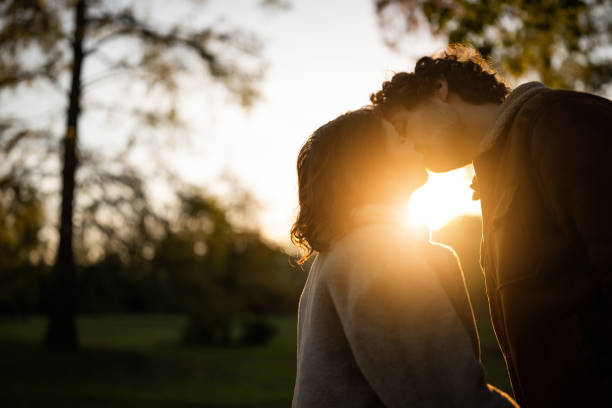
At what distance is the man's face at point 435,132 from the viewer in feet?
7.39

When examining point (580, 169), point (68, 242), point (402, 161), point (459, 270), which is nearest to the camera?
point (580, 169)

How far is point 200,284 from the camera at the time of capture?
13969 millimetres

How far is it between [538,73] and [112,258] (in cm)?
953

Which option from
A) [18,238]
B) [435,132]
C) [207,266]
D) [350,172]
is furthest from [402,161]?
[207,266]

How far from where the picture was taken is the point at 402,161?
1.98m

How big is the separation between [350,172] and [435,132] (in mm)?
579

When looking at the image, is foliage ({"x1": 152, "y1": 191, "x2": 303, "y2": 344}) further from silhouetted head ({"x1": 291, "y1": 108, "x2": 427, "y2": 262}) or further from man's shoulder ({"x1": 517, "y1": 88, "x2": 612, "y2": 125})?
man's shoulder ({"x1": 517, "y1": 88, "x2": 612, "y2": 125})

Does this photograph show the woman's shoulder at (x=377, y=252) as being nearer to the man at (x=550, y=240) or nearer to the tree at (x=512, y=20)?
the man at (x=550, y=240)

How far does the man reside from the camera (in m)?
1.55

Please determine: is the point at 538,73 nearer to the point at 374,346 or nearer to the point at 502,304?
the point at 502,304

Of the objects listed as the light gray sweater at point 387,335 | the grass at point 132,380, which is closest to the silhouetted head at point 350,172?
the light gray sweater at point 387,335

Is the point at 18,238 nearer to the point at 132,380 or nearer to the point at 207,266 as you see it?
the point at 132,380

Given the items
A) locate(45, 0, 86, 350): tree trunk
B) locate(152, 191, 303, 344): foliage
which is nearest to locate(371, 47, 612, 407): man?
locate(152, 191, 303, 344): foliage

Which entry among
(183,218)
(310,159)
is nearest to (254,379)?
(183,218)
